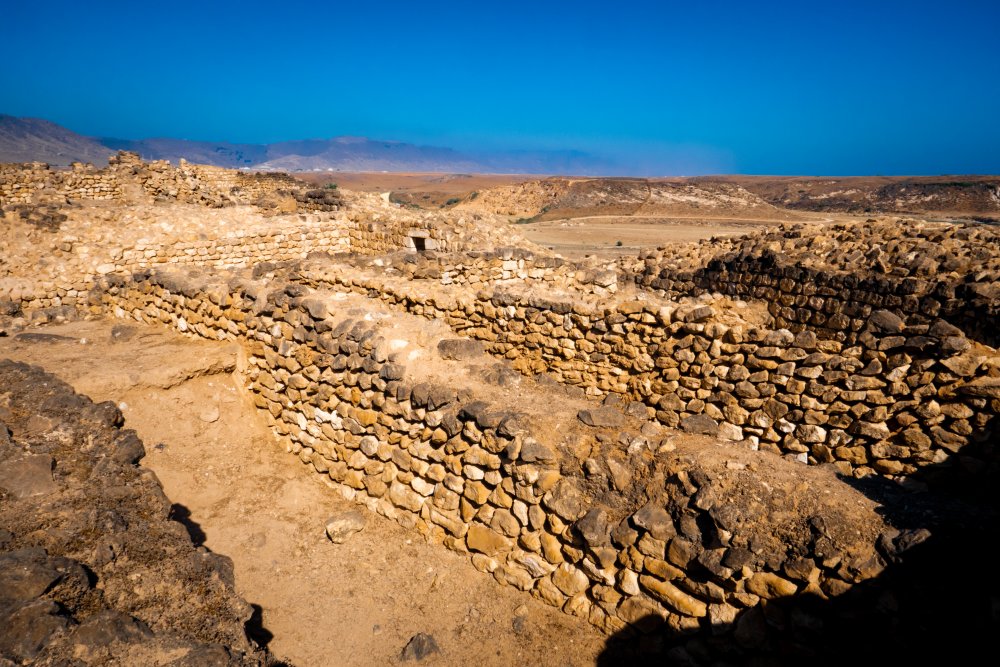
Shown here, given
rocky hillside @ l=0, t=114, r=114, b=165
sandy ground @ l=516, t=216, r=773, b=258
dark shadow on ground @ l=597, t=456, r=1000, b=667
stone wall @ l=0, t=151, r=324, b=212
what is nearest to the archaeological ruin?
dark shadow on ground @ l=597, t=456, r=1000, b=667

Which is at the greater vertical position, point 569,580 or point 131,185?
point 131,185

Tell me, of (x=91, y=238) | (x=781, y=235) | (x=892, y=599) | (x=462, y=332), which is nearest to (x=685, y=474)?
(x=892, y=599)

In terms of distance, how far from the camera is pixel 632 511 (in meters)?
4.05

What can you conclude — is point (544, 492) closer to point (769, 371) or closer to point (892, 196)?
point (769, 371)

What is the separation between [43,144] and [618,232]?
181313 millimetres

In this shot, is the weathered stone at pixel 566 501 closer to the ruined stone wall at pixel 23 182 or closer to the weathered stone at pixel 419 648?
the weathered stone at pixel 419 648

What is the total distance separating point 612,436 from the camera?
4.55 metres

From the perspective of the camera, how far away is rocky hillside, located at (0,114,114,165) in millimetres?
116062

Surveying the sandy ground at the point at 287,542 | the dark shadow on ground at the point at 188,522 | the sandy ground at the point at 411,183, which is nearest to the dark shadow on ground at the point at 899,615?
the sandy ground at the point at 287,542

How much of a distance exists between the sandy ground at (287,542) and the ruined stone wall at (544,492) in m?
0.24

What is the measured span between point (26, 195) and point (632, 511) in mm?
19235

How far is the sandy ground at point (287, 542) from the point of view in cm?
398

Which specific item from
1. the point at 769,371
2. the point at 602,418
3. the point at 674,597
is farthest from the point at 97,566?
the point at 769,371

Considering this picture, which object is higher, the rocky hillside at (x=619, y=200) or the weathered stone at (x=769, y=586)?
the rocky hillside at (x=619, y=200)
